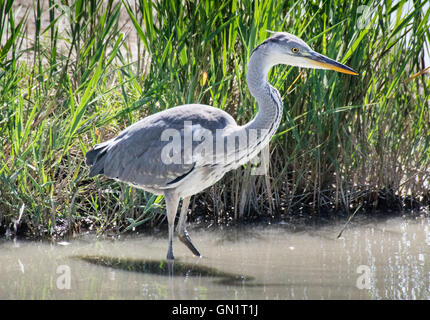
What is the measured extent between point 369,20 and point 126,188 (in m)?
2.19

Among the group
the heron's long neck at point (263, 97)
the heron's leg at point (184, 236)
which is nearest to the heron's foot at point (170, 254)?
the heron's leg at point (184, 236)

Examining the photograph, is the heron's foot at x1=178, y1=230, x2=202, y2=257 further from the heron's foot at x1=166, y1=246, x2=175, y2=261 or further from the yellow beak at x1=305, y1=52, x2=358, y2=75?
the yellow beak at x1=305, y1=52, x2=358, y2=75

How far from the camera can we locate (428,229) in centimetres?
505

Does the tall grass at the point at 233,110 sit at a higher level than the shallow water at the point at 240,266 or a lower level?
higher

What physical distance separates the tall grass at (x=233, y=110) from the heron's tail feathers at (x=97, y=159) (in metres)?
0.18

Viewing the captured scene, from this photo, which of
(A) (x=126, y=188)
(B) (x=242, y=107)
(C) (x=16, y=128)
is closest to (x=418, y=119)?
(B) (x=242, y=107)

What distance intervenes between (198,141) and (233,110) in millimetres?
930

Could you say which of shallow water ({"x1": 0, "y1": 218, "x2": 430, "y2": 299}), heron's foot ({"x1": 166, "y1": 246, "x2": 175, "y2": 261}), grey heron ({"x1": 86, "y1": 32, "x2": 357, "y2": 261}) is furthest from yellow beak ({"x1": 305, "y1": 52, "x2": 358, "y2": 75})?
heron's foot ({"x1": 166, "y1": 246, "x2": 175, "y2": 261})

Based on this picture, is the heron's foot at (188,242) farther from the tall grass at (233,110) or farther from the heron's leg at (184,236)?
the tall grass at (233,110)

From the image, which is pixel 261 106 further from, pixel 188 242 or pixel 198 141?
pixel 188 242

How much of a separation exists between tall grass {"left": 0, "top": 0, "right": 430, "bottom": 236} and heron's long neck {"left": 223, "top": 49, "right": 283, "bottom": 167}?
38cm

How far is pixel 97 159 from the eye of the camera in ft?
15.6

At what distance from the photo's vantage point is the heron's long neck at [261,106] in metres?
4.40

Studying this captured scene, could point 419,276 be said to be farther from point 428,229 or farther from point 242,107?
point 242,107
